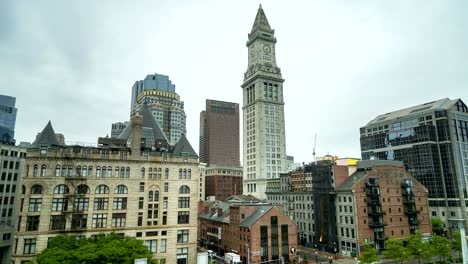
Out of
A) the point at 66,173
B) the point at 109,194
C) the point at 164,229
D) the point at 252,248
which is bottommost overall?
the point at 252,248

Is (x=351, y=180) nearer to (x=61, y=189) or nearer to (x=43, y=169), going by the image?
(x=61, y=189)

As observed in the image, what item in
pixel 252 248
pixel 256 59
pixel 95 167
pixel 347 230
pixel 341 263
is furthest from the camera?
pixel 256 59

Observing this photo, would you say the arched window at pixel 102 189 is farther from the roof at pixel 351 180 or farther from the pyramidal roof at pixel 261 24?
the pyramidal roof at pixel 261 24

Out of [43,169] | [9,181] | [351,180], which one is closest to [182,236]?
[43,169]

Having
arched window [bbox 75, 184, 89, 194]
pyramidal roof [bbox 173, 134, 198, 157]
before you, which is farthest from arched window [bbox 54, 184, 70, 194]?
pyramidal roof [bbox 173, 134, 198, 157]

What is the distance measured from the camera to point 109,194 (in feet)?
191

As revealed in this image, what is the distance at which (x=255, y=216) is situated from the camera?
2773 inches

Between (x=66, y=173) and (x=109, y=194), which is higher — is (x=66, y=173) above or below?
above

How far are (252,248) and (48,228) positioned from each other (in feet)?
130

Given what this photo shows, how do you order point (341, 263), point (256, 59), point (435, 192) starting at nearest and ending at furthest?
point (341, 263), point (435, 192), point (256, 59)

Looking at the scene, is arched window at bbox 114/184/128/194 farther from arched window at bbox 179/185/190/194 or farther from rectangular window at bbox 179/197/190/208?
rectangular window at bbox 179/197/190/208

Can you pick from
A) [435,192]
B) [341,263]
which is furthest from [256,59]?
[341,263]

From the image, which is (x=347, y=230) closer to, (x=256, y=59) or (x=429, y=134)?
(x=429, y=134)

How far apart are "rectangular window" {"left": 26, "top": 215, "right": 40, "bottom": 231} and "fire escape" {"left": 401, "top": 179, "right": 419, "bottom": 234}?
89166 mm
